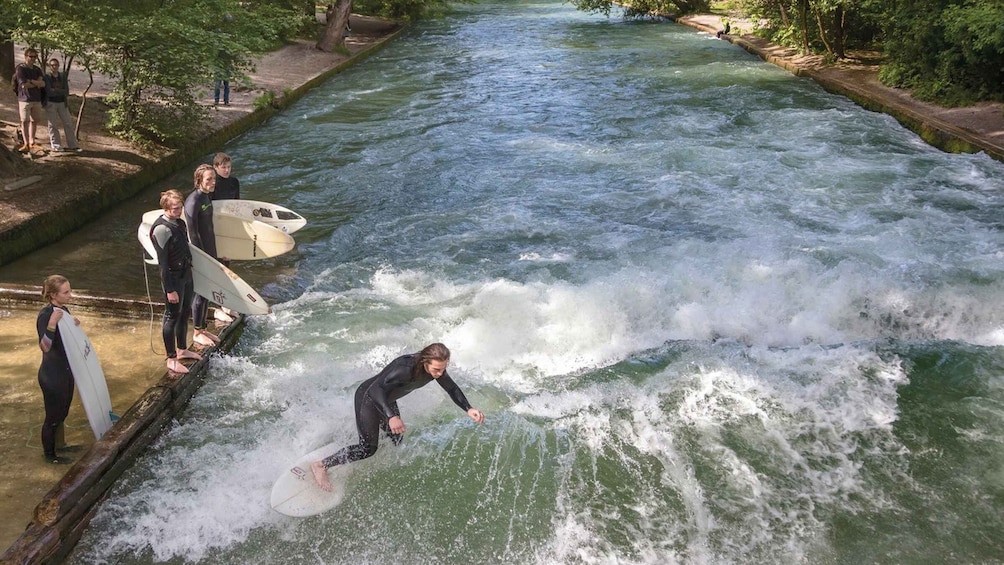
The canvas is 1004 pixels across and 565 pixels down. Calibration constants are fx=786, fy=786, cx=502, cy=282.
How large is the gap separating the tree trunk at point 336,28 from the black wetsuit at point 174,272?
23251mm

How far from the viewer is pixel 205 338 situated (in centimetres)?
850

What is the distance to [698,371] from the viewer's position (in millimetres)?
8578

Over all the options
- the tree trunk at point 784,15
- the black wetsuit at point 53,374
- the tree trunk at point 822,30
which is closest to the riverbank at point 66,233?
the black wetsuit at point 53,374

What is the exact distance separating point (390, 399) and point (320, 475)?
877 millimetres

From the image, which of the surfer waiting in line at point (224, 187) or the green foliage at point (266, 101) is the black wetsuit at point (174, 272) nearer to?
the surfer waiting in line at point (224, 187)

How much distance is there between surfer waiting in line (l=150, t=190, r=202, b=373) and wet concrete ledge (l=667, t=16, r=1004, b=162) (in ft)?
47.7

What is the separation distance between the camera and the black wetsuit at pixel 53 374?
6223mm

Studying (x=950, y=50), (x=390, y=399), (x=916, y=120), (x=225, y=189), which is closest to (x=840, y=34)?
(x=950, y=50)


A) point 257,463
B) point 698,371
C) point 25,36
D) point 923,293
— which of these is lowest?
point 257,463

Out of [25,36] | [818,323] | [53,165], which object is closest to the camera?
[818,323]

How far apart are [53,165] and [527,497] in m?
10.6

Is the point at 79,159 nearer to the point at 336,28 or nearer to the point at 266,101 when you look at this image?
the point at 266,101

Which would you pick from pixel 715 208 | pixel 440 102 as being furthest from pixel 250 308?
pixel 440 102

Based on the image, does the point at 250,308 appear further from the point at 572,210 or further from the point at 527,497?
the point at 572,210
